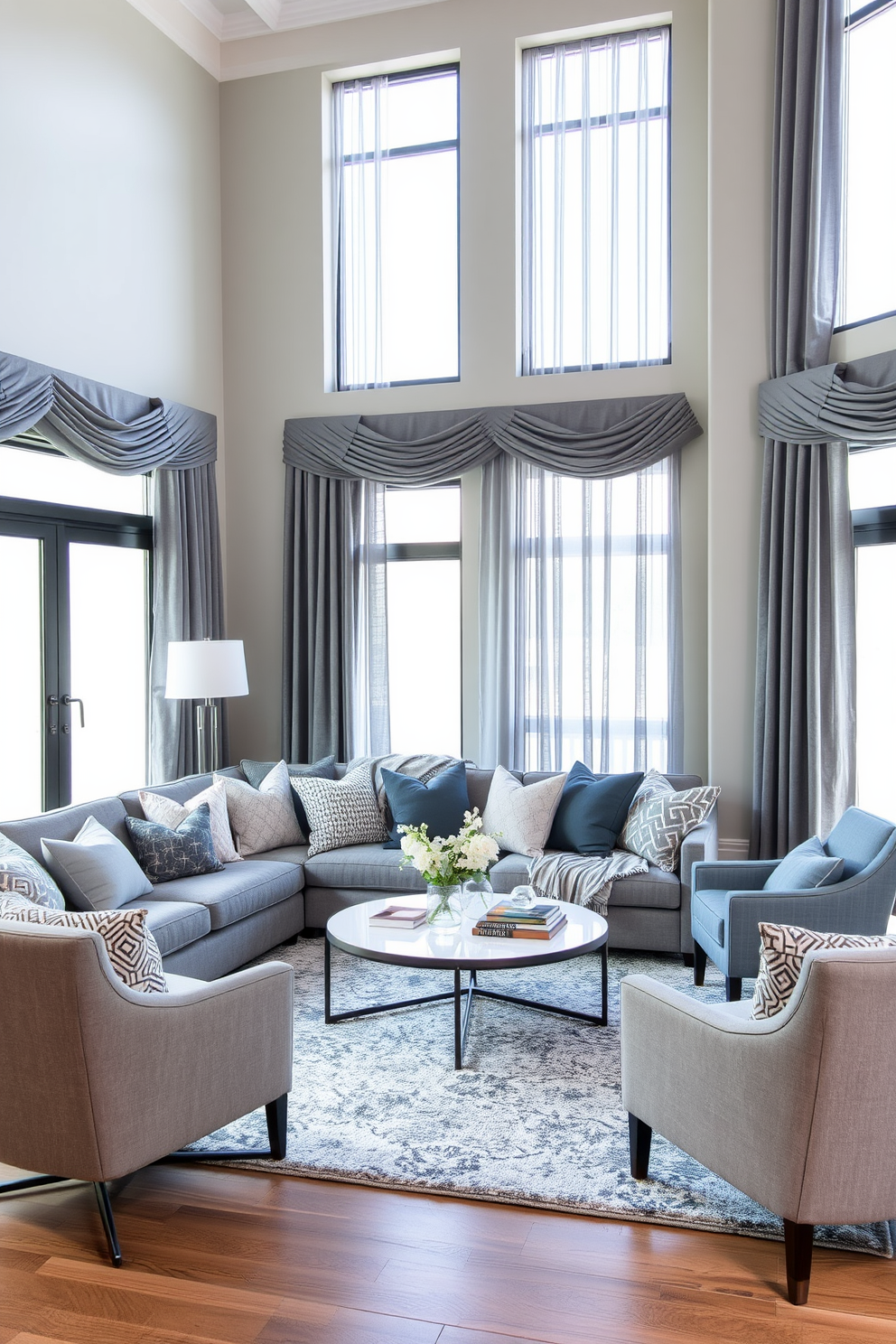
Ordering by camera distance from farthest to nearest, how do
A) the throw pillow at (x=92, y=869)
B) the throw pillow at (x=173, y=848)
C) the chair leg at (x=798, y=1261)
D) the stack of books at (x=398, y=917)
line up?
the throw pillow at (x=173, y=848), the stack of books at (x=398, y=917), the throw pillow at (x=92, y=869), the chair leg at (x=798, y=1261)

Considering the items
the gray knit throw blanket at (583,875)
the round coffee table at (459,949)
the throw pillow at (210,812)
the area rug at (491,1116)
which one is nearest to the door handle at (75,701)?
the throw pillow at (210,812)

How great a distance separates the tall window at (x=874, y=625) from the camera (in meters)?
5.23

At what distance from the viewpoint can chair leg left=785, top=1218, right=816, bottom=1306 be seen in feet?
7.58

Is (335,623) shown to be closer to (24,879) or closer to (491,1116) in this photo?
(24,879)

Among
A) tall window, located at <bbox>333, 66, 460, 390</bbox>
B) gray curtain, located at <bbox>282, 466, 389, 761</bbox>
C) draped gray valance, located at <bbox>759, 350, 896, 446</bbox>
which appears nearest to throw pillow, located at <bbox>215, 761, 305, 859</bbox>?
gray curtain, located at <bbox>282, 466, 389, 761</bbox>

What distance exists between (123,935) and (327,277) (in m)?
5.10

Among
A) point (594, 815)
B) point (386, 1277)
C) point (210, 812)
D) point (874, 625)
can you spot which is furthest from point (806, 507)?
point (386, 1277)

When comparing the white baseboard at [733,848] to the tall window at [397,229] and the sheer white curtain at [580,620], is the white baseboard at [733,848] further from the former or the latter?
the tall window at [397,229]

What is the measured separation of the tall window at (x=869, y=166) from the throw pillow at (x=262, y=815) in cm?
384

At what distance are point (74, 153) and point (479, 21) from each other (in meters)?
2.66

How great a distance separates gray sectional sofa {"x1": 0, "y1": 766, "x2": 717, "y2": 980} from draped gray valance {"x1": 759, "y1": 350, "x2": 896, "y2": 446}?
191cm

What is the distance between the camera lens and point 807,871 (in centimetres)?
371

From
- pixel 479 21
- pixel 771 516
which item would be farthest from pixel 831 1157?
pixel 479 21

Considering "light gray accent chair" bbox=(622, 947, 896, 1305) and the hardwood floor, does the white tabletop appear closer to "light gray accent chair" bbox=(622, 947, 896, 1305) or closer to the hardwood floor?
the hardwood floor
